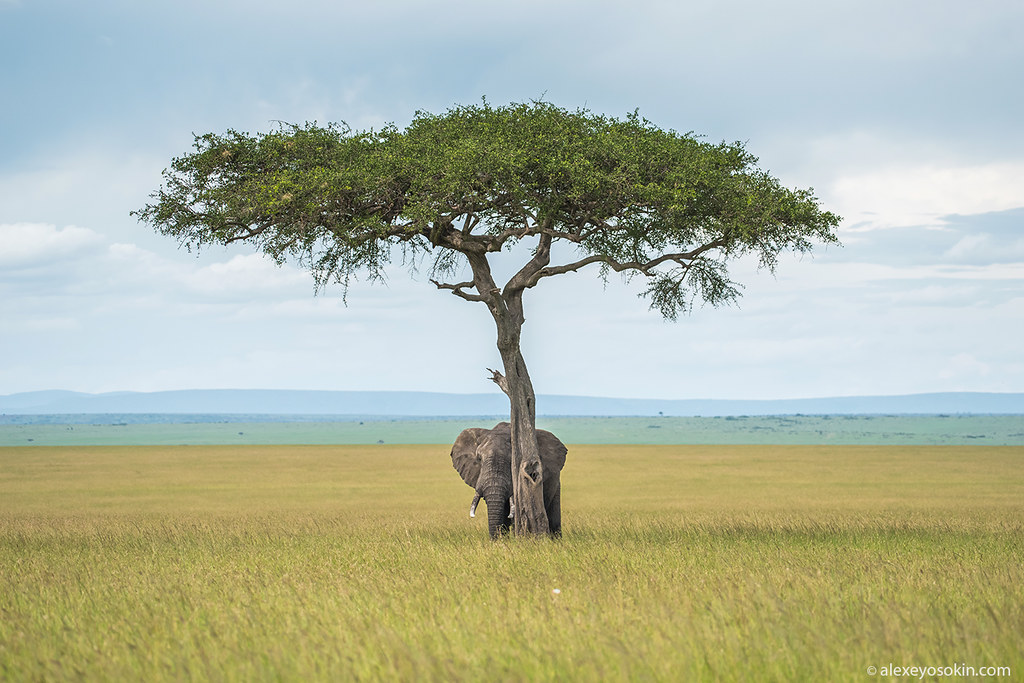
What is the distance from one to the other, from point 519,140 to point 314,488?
34.2m

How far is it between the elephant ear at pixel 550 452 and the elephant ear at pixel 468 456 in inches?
59.1

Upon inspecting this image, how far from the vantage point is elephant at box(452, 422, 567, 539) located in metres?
20.2

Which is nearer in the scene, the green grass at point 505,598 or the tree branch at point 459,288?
the green grass at point 505,598

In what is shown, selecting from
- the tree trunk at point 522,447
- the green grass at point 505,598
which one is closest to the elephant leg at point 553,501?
the green grass at point 505,598

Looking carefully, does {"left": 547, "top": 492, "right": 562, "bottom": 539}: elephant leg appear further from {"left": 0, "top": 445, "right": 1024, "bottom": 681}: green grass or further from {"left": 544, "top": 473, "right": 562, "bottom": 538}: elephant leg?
{"left": 0, "top": 445, "right": 1024, "bottom": 681}: green grass

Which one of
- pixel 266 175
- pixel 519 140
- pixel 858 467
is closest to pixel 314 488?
pixel 266 175

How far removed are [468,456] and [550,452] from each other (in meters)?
2.03

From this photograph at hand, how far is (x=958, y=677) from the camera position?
8.29 metres

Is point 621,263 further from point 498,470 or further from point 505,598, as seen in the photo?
point 505,598

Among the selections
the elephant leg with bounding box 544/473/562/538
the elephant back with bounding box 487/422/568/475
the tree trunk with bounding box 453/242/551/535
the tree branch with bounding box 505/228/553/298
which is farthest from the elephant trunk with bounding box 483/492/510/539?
the tree branch with bounding box 505/228/553/298

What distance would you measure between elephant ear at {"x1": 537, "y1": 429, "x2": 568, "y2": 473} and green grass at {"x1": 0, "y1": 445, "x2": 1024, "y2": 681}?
1.79 meters

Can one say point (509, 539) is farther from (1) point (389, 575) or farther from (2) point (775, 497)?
(2) point (775, 497)

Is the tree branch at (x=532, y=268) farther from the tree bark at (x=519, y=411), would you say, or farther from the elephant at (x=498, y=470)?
the elephant at (x=498, y=470)

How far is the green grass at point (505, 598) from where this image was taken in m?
8.76
